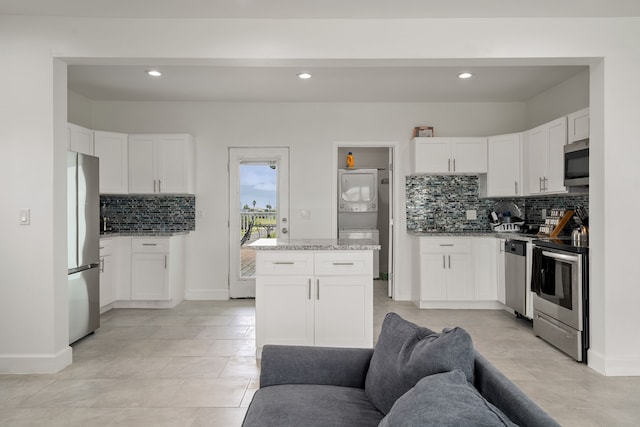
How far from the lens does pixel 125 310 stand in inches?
196

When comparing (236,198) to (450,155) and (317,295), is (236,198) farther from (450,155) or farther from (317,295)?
(450,155)

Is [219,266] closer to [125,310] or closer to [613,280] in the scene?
[125,310]

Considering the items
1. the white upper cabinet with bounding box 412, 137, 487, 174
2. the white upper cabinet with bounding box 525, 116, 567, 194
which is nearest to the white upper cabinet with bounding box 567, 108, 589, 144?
the white upper cabinet with bounding box 525, 116, 567, 194

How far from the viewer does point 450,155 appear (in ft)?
17.0

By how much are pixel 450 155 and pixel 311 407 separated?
4.20 metres

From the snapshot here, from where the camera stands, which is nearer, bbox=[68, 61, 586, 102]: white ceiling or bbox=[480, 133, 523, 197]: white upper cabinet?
bbox=[68, 61, 586, 102]: white ceiling

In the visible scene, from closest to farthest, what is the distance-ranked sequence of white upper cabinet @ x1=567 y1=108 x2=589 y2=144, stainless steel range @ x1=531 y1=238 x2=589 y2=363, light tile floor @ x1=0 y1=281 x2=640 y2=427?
1. light tile floor @ x1=0 y1=281 x2=640 y2=427
2. stainless steel range @ x1=531 y1=238 x2=589 y2=363
3. white upper cabinet @ x1=567 y1=108 x2=589 y2=144

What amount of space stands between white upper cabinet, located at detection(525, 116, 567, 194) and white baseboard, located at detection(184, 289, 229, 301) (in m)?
4.01

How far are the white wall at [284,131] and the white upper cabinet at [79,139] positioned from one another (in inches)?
26.3

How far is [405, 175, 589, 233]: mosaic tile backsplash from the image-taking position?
5.52 m

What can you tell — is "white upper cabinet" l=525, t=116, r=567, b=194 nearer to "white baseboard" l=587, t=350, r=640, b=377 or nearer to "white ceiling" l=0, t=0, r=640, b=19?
"white ceiling" l=0, t=0, r=640, b=19

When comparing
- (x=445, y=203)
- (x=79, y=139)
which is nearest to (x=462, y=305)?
(x=445, y=203)

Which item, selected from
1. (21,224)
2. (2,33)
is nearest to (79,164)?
(21,224)

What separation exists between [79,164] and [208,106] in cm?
222
